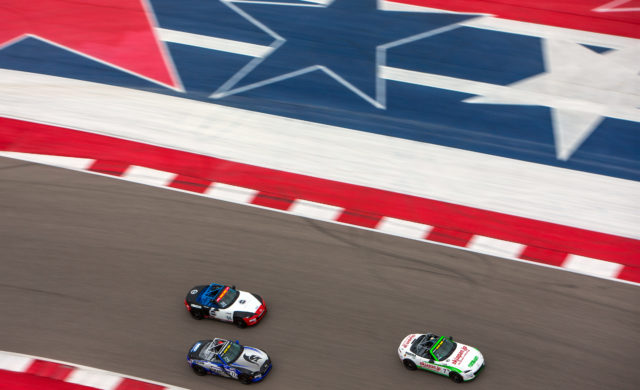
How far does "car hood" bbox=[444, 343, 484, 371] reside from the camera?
18000 millimetres

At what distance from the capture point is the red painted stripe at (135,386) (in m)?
18.3

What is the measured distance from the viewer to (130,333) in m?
19.7

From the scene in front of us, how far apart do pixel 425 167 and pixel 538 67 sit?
8216mm

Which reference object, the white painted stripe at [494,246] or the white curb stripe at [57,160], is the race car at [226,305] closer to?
the white painted stripe at [494,246]

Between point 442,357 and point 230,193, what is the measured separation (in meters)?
9.53

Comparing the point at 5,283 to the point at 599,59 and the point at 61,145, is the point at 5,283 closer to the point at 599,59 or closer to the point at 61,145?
the point at 61,145

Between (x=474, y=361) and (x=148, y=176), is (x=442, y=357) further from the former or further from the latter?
(x=148, y=176)

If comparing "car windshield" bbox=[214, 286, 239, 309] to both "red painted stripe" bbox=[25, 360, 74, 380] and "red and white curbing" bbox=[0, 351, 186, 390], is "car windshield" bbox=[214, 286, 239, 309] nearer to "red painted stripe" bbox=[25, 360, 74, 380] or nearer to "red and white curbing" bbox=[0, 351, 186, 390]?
"red and white curbing" bbox=[0, 351, 186, 390]

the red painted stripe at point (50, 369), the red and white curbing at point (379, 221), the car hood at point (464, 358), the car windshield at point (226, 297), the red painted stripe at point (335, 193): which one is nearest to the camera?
the car hood at point (464, 358)

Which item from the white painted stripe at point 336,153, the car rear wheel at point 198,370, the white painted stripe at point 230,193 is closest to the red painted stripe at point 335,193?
the white painted stripe at point 230,193

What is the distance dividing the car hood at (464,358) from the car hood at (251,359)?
4610mm

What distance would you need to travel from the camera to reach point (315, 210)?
23625mm

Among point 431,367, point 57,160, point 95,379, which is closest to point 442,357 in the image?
point 431,367

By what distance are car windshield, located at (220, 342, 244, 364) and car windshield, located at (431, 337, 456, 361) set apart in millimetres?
4912
